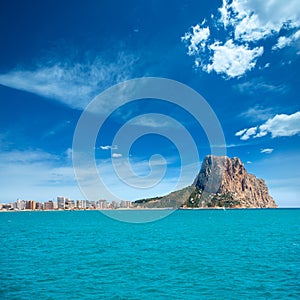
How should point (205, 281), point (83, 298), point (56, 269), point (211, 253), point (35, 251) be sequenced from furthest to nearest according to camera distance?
point (35, 251)
point (211, 253)
point (56, 269)
point (205, 281)
point (83, 298)

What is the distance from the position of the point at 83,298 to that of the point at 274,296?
17.3m

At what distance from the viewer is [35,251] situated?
51.9 meters

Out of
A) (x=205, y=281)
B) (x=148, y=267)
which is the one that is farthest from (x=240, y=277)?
(x=148, y=267)

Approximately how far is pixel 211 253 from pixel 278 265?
13.1 meters

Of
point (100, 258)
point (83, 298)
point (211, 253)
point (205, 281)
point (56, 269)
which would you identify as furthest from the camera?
point (211, 253)

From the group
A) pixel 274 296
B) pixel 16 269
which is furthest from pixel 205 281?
pixel 16 269

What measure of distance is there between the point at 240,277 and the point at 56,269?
22.8 metres

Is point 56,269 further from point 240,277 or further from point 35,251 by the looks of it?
point 240,277

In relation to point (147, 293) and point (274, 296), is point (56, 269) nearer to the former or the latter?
point (147, 293)

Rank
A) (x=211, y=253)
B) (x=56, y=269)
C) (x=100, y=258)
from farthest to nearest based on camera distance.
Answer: (x=211, y=253), (x=100, y=258), (x=56, y=269)

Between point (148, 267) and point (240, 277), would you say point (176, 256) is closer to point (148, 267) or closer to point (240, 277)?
point (148, 267)

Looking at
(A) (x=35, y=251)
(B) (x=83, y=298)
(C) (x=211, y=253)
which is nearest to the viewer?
(B) (x=83, y=298)

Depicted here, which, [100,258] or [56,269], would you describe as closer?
[56,269]

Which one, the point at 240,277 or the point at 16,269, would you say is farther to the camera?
the point at 16,269
